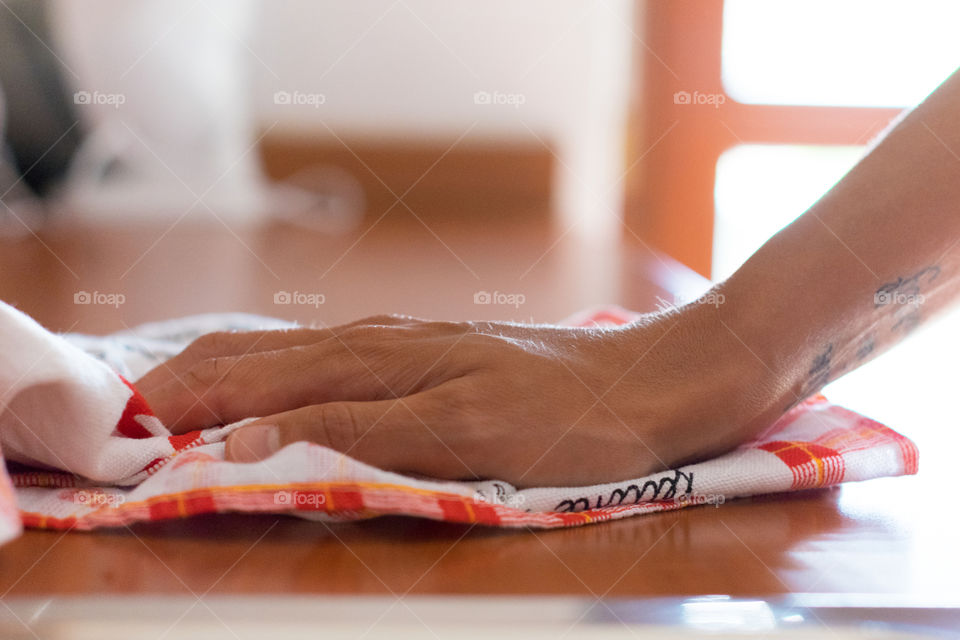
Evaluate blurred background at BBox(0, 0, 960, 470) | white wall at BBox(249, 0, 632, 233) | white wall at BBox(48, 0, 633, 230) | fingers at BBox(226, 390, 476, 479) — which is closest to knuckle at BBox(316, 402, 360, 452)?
fingers at BBox(226, 390, 476, 479)

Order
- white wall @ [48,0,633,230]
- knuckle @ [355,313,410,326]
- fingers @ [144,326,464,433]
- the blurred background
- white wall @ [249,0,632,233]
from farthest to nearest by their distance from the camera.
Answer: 1. white wall @ [249,0,632,233]
2. white wall @ [48,0,633,230]
3. the blurred background
4. knuckle @ [355,313,410,326]
5. fingers @ [144,326,464,433]

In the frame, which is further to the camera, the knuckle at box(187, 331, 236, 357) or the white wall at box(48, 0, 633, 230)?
the white wall at box(48, 0, 633, 230)

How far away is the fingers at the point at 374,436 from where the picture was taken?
0.43m

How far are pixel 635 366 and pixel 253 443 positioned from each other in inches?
8.9

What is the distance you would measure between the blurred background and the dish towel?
3.69ft

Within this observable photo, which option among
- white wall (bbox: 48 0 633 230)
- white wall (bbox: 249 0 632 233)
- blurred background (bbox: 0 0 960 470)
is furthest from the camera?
white wall (bbox: 249 0 632 233)

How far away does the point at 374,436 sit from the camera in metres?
0.43

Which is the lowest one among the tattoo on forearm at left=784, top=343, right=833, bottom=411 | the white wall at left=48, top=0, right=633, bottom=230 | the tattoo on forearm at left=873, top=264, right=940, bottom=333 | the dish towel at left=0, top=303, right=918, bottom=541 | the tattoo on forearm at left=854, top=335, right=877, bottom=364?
the dish towel at left=0, top=303, right=918, bottom=541

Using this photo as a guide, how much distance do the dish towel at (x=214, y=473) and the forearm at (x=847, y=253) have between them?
2.0 inches

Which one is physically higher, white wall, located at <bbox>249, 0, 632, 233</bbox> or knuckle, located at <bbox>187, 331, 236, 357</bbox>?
white wall, located at <bbox>249, 0, 632, 233</bbox>

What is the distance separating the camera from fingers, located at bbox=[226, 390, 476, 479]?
432mm

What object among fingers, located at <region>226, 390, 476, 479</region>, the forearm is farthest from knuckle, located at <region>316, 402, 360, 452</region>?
the forearm

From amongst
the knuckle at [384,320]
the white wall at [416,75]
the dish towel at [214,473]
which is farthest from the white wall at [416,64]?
the dish towel at [214,473]

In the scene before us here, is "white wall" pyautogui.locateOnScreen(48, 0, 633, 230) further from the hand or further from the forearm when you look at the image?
the forearm
